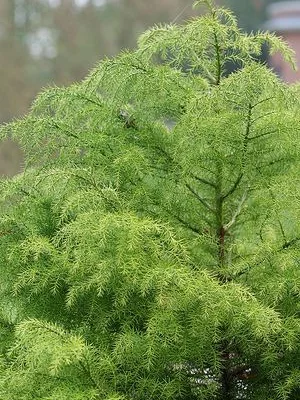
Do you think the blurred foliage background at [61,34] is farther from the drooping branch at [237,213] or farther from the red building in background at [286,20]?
the drooping branch at [237,213]

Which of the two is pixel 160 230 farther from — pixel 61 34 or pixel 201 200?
pixel 61 34

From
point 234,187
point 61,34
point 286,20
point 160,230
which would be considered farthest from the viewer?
point 286,20

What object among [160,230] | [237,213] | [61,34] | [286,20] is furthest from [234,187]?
[286,20]

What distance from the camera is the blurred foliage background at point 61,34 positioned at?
923 centimetres

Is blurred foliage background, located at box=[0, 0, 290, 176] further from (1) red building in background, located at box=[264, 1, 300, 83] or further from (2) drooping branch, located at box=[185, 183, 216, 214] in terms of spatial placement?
(2) drooping branch, located at box=[185, 183, 216, 214]

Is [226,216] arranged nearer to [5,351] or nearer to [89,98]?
[89,98]

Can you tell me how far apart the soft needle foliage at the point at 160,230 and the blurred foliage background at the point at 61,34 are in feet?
24.1

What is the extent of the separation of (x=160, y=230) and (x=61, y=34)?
28.3 ft

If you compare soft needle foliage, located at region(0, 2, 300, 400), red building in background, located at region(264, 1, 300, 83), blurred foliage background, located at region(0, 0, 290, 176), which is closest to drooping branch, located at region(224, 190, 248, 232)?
soft needle foliage, located at region(0, 2, 300, 400)

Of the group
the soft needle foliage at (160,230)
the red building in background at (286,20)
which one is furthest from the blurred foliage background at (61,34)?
the soft needle foliage at (160,230)

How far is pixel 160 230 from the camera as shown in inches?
65.2

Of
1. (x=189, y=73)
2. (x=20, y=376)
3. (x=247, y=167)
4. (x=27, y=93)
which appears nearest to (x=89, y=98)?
(x=189, y=73)

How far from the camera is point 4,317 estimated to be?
1.97 m

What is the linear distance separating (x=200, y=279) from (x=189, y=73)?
2.05ft
